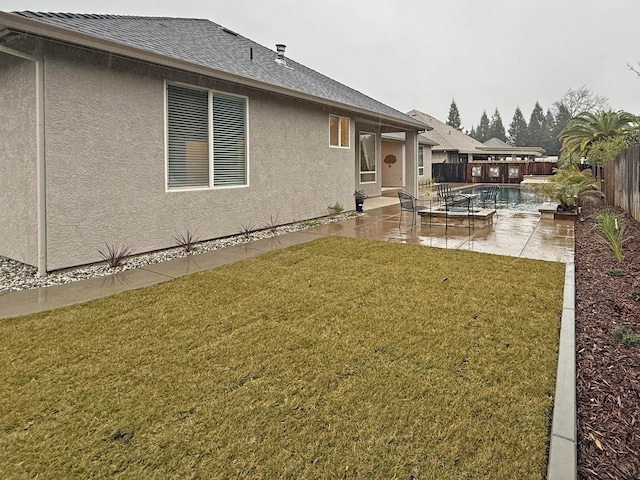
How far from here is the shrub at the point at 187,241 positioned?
7.67m

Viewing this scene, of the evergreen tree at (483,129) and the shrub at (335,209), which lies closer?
the shrub at (335,209)

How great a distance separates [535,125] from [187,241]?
90.1 m

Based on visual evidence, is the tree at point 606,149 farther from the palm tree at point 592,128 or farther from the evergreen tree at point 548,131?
the evergreen tree at point 548,131

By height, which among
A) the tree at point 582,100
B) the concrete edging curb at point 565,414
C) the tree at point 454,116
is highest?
the tree at point 454,116

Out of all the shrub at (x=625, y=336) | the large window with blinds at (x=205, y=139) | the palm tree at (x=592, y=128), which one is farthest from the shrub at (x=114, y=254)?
the palm tree at (x=592, y=128)

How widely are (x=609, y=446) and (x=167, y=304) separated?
438 cm

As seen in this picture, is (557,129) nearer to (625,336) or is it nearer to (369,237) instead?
(369,237)

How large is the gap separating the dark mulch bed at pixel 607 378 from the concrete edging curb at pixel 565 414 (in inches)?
2.4

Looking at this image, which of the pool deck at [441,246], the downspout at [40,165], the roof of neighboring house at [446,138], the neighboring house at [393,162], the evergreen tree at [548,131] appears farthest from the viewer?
the evergreen tree at [548,131]

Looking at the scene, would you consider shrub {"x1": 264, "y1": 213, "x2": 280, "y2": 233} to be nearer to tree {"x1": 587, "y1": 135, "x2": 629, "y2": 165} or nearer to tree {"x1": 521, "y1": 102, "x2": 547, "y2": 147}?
tree {"x1": 587, "y1": 135, "x2": 629, "y2": 165}

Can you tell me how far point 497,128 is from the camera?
87.1m

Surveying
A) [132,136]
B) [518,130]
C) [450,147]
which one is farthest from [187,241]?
[518,130]

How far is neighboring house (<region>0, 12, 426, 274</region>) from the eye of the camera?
5906mm

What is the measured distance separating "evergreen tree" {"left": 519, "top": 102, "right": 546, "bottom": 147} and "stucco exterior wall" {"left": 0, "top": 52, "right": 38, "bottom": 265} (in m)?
89.0
